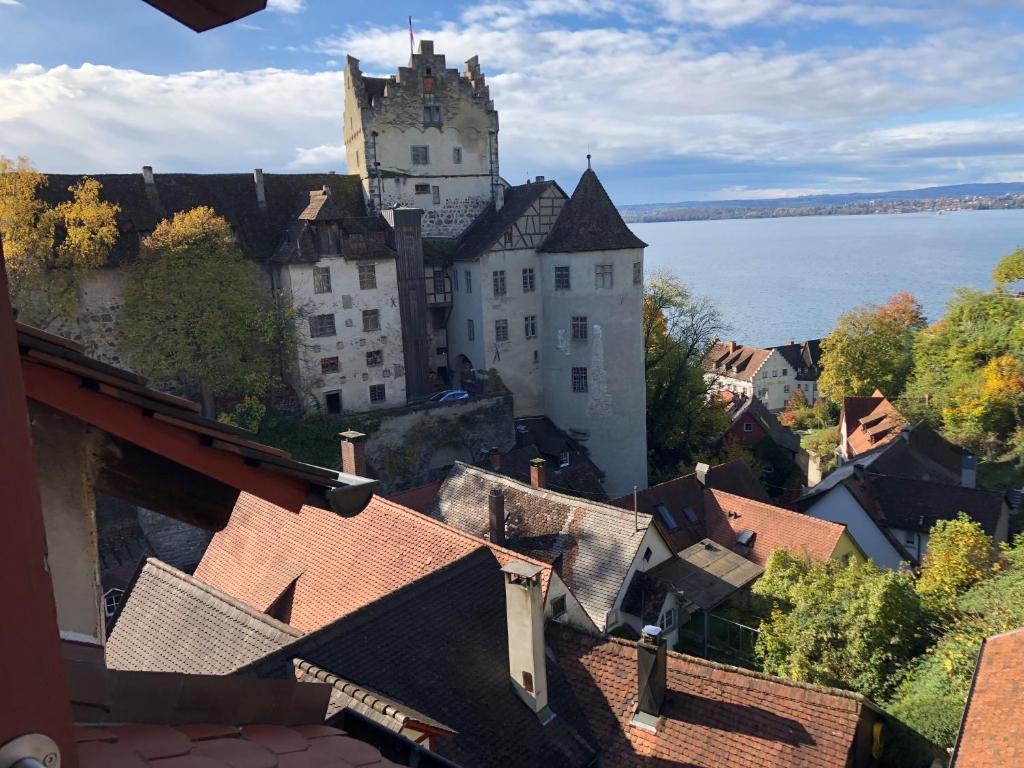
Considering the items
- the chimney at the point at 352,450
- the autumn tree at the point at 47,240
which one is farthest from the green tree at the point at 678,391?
the autumn tree at the point at 47,240

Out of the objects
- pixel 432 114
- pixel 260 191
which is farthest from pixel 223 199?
pixel 432 114

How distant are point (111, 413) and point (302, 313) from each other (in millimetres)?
29189

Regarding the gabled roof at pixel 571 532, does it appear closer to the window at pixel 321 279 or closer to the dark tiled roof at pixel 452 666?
the dark tiled roof at pixel 452 666

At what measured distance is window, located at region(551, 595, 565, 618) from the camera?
13.0 metres

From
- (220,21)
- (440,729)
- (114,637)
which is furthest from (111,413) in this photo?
(114,637)

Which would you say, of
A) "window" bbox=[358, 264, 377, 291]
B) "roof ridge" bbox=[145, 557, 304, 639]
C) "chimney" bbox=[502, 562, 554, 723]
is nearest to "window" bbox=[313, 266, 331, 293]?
"window" bbox=[358, 264, 377, 291]

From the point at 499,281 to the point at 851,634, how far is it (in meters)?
22.8

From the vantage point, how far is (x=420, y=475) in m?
32.2

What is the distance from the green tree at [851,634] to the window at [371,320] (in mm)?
21143

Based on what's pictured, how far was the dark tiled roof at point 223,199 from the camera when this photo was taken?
28875mm

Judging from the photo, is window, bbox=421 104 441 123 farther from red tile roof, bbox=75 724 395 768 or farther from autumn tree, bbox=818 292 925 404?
autumn tree, bbox=818 292 925 404

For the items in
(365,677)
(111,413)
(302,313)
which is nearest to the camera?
(111,413)

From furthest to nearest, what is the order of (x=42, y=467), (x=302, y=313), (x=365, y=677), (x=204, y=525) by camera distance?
(x=302, y=313) < (x=365, y=677) < (x=204, y=525) < (x=42, y=467)

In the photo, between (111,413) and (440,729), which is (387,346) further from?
(111,413)
